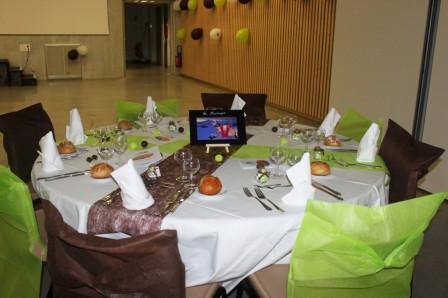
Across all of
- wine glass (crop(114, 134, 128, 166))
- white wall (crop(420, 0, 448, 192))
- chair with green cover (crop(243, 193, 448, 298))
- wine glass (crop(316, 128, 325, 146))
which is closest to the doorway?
white wall (crop(420, 0, 448, 192))

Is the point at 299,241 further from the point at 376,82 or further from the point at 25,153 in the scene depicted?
the point at 376,82

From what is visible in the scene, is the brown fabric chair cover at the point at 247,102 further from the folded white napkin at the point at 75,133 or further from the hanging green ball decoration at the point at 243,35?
the hanging green ball decoration at the point at 243,35

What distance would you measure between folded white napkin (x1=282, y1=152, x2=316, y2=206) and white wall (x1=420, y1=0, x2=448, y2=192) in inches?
115

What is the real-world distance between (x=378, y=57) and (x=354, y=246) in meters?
4.44

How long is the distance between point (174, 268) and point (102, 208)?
540 millimetres

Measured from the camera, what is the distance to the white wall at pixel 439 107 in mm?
4254

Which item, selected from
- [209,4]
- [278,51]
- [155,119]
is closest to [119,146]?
[155,119]

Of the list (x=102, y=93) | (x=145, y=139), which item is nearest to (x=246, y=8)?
(x=102, y=93)

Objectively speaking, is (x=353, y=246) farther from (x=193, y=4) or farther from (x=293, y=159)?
(x=193, y=4)

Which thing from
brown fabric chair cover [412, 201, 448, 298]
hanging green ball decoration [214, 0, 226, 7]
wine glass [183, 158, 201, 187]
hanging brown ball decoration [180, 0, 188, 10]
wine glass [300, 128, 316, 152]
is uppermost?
hanging brown ball decoration [180, 0, 188, 10]

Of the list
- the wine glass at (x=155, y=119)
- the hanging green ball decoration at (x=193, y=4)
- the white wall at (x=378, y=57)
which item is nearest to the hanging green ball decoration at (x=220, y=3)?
the hanging green ball decoration at (x=193, y=4)

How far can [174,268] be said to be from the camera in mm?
1530

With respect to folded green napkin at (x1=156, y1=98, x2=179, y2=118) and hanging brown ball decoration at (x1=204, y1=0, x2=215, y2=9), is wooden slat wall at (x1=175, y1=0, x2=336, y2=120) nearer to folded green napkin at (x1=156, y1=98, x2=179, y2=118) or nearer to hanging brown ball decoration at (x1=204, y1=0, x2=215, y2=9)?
hanging brown ball decoration at (x1=204, y1=0, x2=215, y2=9)

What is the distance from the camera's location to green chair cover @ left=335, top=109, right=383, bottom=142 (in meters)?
3.37
